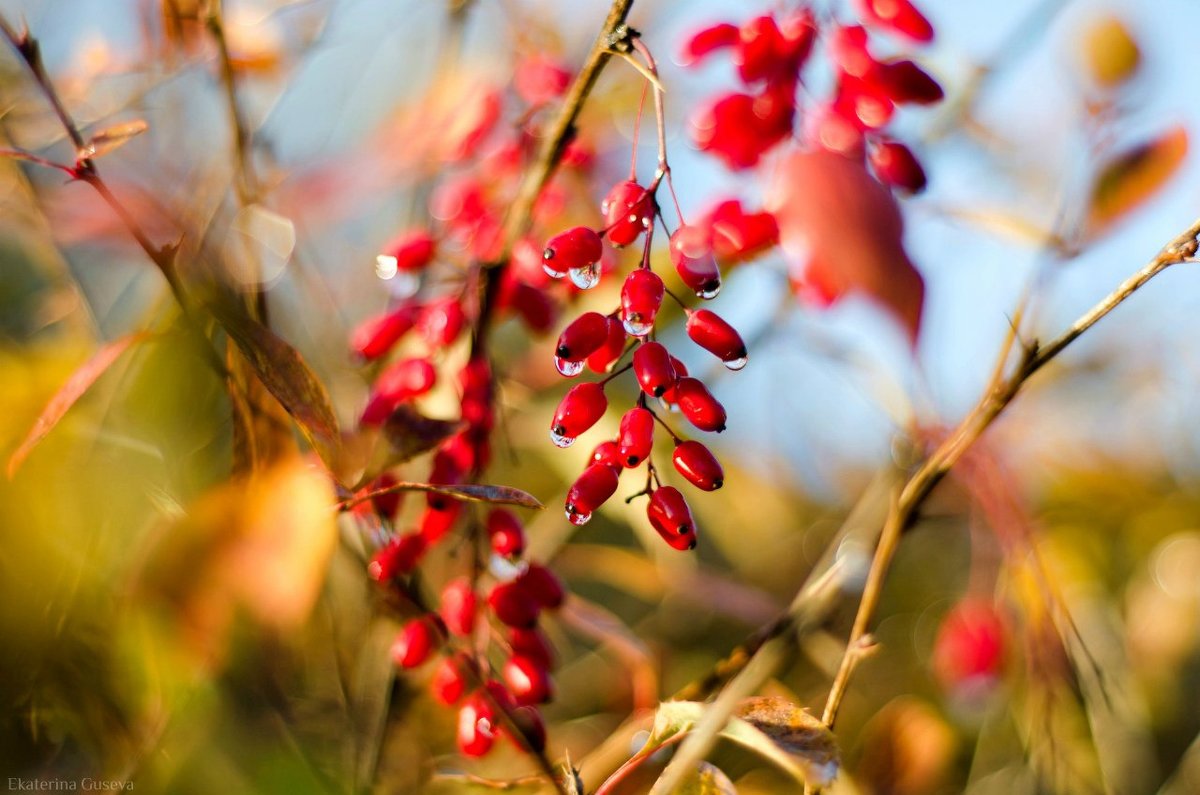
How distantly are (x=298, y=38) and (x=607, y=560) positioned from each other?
0.65m

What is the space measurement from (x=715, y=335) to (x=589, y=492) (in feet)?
0.35

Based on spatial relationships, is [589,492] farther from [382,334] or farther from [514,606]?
[382,334]

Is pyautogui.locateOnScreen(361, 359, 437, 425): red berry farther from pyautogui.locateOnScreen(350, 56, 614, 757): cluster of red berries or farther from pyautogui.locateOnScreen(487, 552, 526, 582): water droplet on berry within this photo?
pyautogui.locateOnScreen(487, 552, 526, 582): water droplet on berry

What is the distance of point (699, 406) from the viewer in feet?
1.77

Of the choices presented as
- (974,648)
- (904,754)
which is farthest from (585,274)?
(974,648)

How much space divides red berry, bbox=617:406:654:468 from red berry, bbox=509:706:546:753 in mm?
191

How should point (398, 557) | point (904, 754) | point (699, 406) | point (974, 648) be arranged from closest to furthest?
1. point (699, 406)
2. point (398, 557)
3. point (904, 754)
4. point (974, 648)

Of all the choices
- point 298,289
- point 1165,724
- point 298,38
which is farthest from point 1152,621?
point 298,38

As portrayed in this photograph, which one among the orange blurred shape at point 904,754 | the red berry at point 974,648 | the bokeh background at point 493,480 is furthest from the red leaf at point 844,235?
the red berry at point 974,648

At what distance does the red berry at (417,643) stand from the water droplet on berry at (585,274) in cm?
24

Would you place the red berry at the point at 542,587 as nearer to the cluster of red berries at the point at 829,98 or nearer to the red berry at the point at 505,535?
the red berry at the point at 505,535

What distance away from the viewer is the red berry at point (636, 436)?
1.82 feet

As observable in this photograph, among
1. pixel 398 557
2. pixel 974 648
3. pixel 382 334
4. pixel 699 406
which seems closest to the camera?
pixel 699 406

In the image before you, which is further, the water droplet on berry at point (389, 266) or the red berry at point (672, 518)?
the water droplet on berry at point (389, 266)
